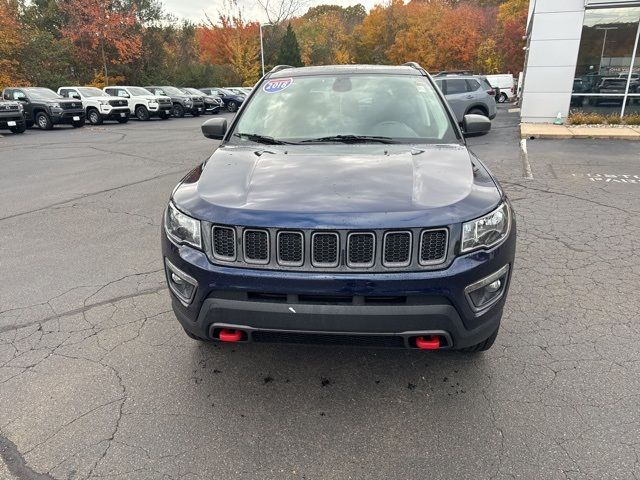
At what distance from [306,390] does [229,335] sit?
639mm

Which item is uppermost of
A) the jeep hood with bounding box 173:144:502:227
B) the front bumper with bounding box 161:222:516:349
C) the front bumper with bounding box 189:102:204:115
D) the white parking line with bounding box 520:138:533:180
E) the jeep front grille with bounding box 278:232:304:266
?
the jeep hood with bounding box 173:144:502:227

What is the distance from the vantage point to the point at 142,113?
25.0 metres

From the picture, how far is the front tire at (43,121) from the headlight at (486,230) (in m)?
22.0

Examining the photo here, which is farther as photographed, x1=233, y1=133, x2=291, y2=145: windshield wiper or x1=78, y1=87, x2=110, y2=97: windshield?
x1=78, y1=87, x2=110, y2=97: windshield

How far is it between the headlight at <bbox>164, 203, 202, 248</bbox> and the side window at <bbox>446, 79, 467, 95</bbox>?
49.2ft

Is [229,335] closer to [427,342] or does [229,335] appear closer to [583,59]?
[427,342]

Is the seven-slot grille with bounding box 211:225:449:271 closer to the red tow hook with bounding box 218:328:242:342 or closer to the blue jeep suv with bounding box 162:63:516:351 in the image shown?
the blue jeep suv with bounding box 162:63:516:351

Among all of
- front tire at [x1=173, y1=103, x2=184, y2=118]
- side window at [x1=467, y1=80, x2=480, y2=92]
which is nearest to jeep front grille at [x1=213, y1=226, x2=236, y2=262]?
side window at [x1=467, y1=80, x2=480, y2=92]

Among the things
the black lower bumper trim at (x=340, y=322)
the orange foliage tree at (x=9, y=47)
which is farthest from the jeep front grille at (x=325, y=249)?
the orange foliage tree at (x=9, y=47)

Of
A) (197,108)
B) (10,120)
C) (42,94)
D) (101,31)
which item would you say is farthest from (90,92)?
(101,31)

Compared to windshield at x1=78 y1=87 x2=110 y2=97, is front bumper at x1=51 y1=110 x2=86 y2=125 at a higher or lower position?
lower

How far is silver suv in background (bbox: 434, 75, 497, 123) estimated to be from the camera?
15703mm

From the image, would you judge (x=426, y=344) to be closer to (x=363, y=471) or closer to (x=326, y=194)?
(x=363, y=471)

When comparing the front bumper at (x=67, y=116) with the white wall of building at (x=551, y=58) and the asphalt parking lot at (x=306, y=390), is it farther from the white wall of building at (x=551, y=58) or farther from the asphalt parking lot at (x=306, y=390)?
the white wall of building at (x=551, y=58)
